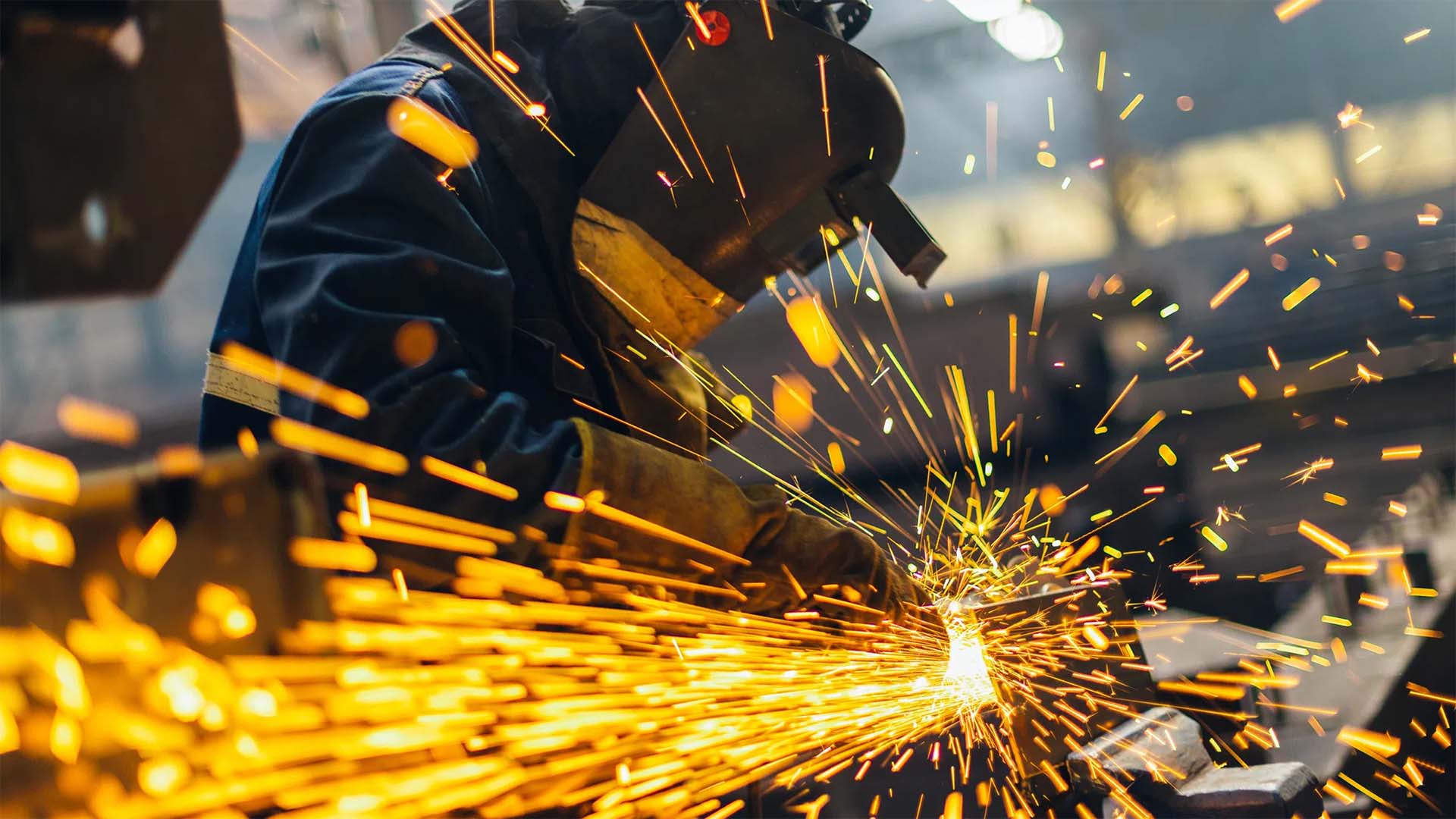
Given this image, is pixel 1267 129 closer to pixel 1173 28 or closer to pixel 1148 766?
pixel 1173 28

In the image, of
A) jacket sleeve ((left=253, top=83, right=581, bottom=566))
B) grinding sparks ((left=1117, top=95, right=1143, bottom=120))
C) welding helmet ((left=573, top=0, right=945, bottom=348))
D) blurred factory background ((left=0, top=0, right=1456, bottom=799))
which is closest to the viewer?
jacket sleeve ((left=253, top=83, right=581, bottom=566))

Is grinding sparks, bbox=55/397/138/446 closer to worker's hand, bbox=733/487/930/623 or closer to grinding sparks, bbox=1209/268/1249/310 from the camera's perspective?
worker's hand, bbox=733/487/930/623

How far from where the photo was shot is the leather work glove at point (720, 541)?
1.57m

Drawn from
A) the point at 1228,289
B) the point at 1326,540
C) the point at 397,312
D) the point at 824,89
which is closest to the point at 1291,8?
the point at 1228,289

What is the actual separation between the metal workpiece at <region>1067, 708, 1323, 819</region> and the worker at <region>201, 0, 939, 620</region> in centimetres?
39

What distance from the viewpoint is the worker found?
1489mm

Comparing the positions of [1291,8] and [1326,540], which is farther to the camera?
[1291,8]

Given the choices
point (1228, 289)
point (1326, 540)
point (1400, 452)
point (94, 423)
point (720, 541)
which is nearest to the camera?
point (720, 541)

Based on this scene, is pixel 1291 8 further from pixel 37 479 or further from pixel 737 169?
pixel 37 479

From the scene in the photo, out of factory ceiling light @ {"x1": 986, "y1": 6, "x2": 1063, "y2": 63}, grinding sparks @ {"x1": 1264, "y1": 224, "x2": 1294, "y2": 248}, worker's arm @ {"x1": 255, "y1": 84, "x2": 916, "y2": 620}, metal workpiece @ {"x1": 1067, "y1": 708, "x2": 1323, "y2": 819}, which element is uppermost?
factory ceiling light @ {"x1": 986, "y1": 6, "x2": 1063, "y2": 63}

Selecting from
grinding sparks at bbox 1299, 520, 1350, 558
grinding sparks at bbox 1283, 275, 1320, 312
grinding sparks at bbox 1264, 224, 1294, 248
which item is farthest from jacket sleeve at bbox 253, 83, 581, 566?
grinding sparks at bbox 1264, 224, 1294, 248

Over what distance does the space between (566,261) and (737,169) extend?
329mm

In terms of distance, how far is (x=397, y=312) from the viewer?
1510mm

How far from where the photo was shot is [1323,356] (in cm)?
684
